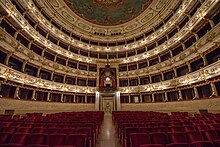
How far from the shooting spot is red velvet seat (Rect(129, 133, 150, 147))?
7.69 feet

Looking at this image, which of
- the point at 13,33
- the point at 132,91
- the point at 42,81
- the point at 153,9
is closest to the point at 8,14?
the point at 13,33

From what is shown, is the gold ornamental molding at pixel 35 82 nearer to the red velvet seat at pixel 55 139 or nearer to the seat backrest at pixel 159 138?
the red velvet seat at pixel 55 139

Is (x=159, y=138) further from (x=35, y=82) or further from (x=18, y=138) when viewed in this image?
(x=35, y=82)

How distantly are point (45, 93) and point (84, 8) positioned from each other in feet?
46.5

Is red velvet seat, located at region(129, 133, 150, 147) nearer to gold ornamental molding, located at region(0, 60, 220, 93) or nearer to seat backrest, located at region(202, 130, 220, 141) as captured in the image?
seat backrest, located at region(202, 130, 220, 141)

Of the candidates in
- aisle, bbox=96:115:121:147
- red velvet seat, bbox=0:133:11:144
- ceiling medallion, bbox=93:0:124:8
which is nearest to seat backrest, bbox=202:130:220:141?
aisle, bbox=96:115:121:147

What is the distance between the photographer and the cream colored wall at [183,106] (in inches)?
338

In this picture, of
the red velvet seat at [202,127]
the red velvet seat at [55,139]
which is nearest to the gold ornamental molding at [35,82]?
the red velvet seat at [55,139]

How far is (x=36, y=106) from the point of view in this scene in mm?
11766

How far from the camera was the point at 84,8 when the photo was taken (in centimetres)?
1767

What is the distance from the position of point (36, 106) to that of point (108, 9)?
56.8ft

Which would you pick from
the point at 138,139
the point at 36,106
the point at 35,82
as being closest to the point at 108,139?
the point at 138,139

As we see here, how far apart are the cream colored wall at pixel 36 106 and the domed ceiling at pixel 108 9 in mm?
14532

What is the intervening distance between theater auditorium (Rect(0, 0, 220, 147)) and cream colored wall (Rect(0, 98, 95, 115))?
79 millimetres
